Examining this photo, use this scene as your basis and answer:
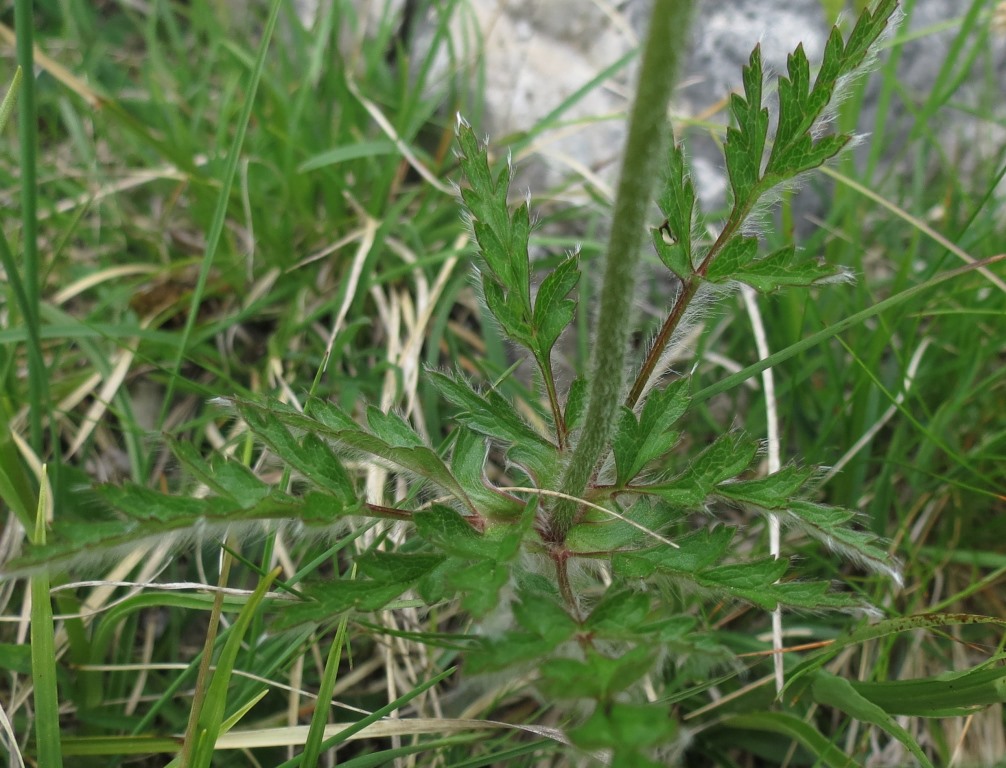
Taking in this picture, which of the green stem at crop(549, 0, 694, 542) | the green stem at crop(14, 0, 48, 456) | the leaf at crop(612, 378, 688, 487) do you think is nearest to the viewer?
the green stem at crop(549, 0, 694, 542)

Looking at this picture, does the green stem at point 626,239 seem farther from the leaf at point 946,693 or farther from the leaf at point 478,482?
the leaf at point 946,693

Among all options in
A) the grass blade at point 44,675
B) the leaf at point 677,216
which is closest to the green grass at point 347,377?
the grass blade at point 44,675

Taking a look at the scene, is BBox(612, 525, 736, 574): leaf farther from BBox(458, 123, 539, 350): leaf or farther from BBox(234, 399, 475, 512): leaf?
BBox(458, 123, 539, 350): leaf

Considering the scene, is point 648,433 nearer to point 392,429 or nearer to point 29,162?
point 392,429

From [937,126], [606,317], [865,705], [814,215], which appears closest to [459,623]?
[865,705]

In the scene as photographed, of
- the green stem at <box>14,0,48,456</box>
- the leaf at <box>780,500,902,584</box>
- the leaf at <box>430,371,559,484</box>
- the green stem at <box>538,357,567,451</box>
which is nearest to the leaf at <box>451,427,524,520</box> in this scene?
the leaf at <box>430,371,559,484</box>
